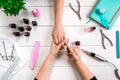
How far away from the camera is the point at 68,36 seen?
1.04 meters

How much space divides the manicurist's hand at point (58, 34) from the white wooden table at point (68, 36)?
0.04m

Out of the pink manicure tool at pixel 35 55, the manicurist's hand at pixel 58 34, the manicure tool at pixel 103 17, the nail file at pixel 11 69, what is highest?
the manicure tool at pixel 103 17

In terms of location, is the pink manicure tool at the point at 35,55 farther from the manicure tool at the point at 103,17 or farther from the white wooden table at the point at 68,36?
the manicure tool at the point at 103,17

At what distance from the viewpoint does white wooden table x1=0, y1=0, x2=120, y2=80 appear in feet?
3.33

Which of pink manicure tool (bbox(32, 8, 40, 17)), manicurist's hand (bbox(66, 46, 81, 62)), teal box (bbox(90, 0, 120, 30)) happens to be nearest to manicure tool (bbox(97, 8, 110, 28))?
teal box (bbox(90, 0, 120, 30))

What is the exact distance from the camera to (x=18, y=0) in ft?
3.21

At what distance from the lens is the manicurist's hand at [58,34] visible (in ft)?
3.30

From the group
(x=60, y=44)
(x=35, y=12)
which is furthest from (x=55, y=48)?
(x=35, y=12)

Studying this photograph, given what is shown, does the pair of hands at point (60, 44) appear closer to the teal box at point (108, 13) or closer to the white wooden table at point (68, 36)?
the white wooden table at point (68, 36)

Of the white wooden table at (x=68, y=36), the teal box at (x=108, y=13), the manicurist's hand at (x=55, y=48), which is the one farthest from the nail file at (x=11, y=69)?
the teal box at (x=108, y=13)

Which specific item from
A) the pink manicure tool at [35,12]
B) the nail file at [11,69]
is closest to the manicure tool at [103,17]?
the pink manicure tool at [35,12]

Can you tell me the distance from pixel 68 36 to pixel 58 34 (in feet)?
0.20

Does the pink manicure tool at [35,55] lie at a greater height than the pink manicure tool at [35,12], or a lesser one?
lesser

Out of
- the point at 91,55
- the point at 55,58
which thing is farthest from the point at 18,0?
the point at 91,55
